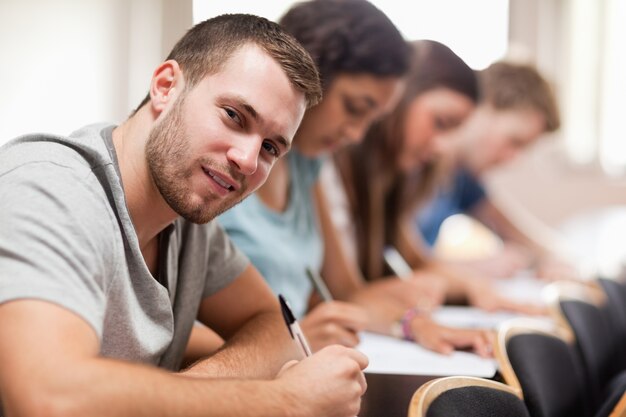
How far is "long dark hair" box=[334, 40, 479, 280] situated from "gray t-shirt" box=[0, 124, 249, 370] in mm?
1334

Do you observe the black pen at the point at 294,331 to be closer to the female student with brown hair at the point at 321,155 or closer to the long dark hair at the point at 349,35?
the female student with brown hair at the point at 321,155

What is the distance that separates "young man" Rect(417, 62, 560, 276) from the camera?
3.69 meters

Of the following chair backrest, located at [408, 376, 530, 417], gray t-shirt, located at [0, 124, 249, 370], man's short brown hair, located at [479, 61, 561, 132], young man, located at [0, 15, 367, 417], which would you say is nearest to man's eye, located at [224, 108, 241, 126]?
young man, located at [0, 15, 367, 417]

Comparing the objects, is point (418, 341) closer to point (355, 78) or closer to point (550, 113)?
point (355, 78)

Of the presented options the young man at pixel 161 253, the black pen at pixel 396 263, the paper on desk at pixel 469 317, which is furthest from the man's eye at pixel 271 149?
the black pen at pixel 396 263

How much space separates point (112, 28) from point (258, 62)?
0.79 m

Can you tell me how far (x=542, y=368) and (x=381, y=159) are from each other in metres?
1.22

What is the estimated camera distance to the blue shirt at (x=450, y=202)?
371 cm

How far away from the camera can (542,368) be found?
1777 mm

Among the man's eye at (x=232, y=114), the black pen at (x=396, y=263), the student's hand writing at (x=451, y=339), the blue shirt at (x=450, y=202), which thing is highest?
the man's eye at (x=232, y=114)

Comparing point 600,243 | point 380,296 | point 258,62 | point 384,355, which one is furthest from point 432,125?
point 600,243

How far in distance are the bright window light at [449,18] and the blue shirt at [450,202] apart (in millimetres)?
612

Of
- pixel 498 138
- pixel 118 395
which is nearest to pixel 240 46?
pixel 118 395

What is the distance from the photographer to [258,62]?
116 cm
